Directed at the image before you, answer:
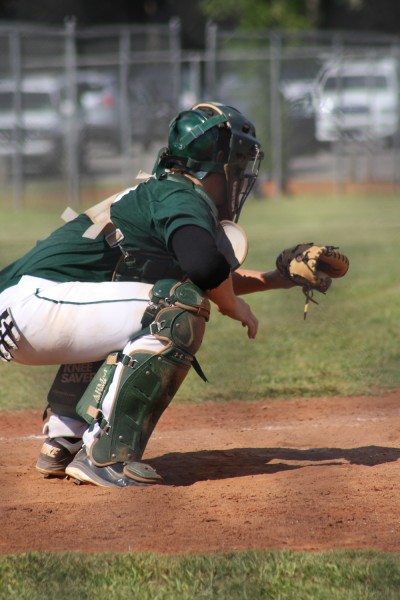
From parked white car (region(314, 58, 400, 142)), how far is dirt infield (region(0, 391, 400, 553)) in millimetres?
13176

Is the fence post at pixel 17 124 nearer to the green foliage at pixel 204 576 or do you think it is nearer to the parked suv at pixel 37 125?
the parked suv at pixel 37 125

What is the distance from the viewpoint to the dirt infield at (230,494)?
3111mm

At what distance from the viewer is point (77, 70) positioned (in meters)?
17.4

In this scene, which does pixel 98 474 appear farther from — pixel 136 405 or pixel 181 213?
pixel 181 213

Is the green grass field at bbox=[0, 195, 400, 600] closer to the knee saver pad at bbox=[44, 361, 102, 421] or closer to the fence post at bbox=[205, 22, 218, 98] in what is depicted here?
the knee saver pad at bbox=[44, 361, 102, 421]

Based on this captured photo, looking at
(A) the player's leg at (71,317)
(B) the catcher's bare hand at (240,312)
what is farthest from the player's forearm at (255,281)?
(A) the player's leg at (71,317)

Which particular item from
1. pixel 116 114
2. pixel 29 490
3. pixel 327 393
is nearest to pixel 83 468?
pixel 29 490

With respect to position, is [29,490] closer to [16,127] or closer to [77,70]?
[16,127]

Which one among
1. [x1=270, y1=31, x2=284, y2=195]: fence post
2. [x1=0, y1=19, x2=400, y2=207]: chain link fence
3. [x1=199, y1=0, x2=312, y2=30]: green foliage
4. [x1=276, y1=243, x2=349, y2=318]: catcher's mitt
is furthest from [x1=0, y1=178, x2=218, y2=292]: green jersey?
[x1=199, y1=0, x2=312, y2=30]: green foliage

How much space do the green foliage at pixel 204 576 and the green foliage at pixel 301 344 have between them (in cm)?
275

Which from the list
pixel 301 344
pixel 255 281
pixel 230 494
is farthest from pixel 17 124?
pixel 230 494

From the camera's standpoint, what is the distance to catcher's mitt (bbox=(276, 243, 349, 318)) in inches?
149

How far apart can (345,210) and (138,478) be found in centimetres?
1276

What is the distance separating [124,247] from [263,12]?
19.2m
